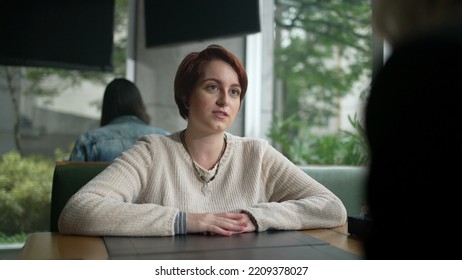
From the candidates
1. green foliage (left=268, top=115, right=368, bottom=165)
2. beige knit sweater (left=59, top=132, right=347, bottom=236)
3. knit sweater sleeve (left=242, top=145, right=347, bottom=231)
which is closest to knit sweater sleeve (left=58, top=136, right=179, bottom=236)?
beige knit sweater (left=59, top=132, right=347, bottom=236)

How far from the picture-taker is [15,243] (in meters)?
1.35

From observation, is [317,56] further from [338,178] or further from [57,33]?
[338,178]

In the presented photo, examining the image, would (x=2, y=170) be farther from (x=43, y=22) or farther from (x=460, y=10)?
(x=460, y=10)

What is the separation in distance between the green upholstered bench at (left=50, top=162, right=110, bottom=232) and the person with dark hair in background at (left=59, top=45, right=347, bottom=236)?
0.21 metres

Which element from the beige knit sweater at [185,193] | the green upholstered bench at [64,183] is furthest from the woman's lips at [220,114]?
the green upholstered bench at [64,183]

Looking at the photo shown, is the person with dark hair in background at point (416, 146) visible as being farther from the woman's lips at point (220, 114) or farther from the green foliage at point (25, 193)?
the green foliage at point (25, 193)

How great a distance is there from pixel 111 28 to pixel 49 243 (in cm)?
160

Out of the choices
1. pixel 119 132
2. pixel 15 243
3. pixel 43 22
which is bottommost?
pixel 15 243

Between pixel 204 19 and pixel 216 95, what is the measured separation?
27.0 inches

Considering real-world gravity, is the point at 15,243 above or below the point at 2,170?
below

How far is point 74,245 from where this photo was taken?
3.41 feet

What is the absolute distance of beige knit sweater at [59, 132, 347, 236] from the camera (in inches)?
44.1

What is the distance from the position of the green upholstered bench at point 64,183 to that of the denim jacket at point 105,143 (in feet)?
1.74
